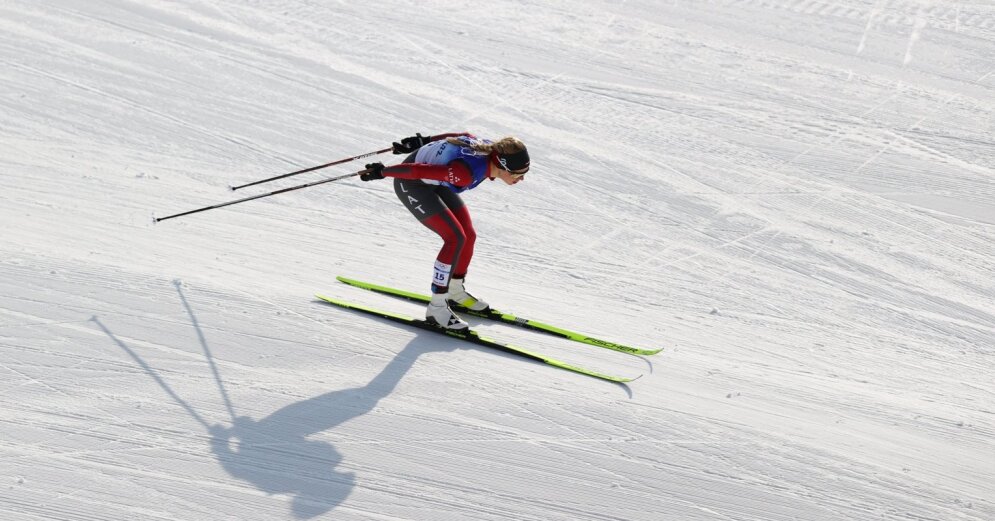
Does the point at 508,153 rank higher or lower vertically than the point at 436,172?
higher

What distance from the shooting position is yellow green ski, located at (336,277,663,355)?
5.75 m

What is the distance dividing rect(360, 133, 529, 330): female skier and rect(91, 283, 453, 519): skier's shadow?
774 millimetres

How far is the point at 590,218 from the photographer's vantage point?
7.79 metres

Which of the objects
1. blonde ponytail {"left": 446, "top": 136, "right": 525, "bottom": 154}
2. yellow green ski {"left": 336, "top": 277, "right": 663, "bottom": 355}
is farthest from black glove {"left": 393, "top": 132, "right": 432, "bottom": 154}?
yellow green ski {"left": 336, "top": 277, "right": 663, "bottom": 355}

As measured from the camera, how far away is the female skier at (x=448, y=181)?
5.21 metres

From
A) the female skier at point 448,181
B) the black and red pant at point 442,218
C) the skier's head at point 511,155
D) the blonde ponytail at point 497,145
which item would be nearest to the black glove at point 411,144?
the female skier at point 448,181

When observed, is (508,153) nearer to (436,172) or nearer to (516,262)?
(436,172)

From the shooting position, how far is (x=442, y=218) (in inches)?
213

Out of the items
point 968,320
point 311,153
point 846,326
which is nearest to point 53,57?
point 311,153

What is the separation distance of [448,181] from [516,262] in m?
1.85

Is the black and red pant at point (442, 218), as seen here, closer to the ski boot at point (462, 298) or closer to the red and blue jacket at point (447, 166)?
the red and blue jacket at point (447, 166)

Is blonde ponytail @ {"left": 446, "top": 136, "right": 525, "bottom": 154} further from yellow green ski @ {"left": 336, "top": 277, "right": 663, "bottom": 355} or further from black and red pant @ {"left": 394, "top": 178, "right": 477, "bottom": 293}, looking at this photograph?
yellow green ski @ {"left": 336, "top": 277, "right": 663, "bottom": 355}

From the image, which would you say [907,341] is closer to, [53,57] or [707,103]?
[707,103]

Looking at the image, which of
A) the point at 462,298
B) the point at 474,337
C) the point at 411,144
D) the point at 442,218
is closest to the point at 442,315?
the point at 474,337
